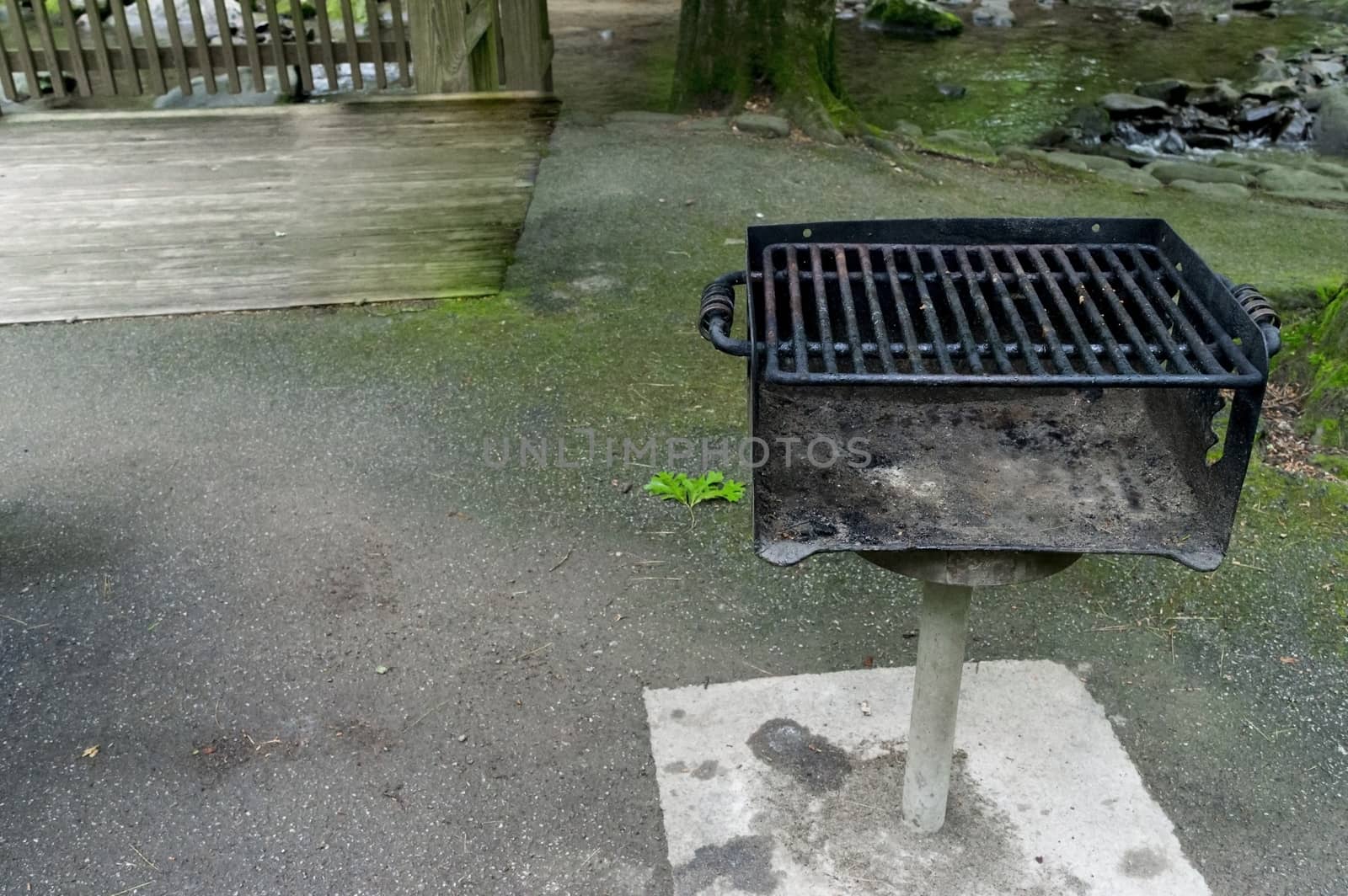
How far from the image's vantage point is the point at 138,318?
494cm

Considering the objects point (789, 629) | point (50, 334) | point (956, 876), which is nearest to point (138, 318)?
point (50, 334)

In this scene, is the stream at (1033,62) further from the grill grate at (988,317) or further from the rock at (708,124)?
the grill grate at (988,317)

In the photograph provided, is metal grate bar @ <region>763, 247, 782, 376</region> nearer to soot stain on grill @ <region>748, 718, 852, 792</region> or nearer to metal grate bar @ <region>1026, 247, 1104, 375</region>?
metal grate bar @ <region>1026, 247, 1104, 375</region>

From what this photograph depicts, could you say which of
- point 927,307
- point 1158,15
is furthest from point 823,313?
point 1158,15

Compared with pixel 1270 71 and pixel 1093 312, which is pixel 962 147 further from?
pixel 1270 71

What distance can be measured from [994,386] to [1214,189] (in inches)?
238

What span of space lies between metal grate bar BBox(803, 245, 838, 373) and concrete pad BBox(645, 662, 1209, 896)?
1.14m

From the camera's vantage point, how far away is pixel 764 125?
285 inches

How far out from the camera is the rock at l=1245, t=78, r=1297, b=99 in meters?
10.2

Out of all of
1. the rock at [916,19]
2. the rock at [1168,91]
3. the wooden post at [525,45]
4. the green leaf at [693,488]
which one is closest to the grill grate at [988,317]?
the green leaf at [693,488]

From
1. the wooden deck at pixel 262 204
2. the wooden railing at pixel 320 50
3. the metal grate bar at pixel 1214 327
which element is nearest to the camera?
the metal grate bar at pixel 1214 327

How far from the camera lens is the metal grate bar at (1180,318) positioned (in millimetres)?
1778

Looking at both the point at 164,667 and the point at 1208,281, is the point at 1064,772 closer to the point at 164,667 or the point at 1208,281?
the point at 1208,281

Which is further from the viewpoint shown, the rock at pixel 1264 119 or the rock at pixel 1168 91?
the rock at pixel 1168 91
